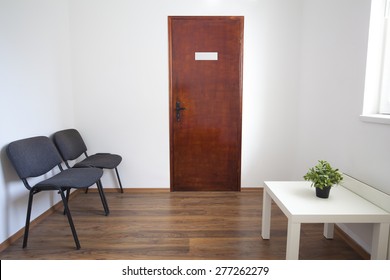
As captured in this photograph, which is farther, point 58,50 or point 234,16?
point 234,16

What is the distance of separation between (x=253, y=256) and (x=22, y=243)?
1790 mm

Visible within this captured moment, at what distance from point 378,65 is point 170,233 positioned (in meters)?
2.06

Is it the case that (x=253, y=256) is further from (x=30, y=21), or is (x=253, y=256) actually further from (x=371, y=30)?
(x=30, y=21)

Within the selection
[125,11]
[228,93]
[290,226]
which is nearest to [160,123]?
[228,93]

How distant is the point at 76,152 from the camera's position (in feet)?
9.71

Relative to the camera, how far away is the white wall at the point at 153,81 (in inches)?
122

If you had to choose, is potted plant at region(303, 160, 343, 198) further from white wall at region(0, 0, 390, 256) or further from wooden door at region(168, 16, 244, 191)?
wooden door at region(168, 16, 244, 191)

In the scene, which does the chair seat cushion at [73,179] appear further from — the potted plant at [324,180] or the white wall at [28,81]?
the potted plant at [324,180]

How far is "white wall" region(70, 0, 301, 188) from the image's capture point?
311 centimetres

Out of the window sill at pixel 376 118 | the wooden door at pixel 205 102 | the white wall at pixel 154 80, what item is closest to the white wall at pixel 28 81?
the white wall at pixel 154 80

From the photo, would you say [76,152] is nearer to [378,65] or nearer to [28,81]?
[28,81]

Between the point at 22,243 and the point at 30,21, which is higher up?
the point at 30,21

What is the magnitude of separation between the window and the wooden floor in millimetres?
1087

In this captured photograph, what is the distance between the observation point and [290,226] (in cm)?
154
